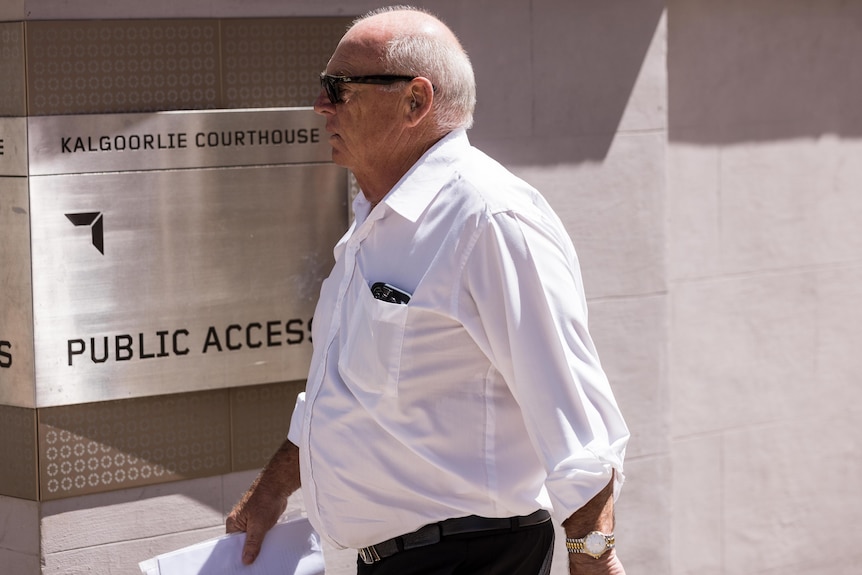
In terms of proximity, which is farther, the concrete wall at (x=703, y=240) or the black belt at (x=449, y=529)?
the concrete wall at (x=703, y=240)

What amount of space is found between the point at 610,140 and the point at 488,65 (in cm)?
57

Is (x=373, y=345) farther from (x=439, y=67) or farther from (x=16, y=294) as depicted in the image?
(x=16, y=294)

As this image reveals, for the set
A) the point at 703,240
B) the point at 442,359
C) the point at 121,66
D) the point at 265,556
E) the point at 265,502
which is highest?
the point at 121,66

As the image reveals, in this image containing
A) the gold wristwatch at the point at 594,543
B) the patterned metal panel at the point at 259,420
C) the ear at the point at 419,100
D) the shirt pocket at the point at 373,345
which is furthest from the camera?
the patterned metal panel at the point at 259,420

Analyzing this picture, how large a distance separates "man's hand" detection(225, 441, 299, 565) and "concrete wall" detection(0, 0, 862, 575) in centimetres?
91

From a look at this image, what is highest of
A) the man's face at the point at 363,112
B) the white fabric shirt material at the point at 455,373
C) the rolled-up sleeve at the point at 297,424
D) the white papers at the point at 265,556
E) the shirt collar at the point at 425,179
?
the man's face at the point at 363,112

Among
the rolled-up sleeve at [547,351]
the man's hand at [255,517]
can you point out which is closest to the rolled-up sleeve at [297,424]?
the man's hand at [255,517]

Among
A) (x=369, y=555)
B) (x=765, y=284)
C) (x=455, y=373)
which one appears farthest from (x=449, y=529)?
(x=765, y=284)

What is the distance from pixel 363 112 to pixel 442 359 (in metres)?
0.58

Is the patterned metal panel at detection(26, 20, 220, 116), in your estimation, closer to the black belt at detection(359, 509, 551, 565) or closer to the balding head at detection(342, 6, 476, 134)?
the balding head at detection(342, 6, 476, 134)

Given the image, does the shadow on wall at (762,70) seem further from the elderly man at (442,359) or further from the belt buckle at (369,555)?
the belt buckle at (369,555)

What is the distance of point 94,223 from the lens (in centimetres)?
371

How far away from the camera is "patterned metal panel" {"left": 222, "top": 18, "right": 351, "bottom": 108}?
3.92 m

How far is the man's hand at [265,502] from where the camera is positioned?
3.03 m
